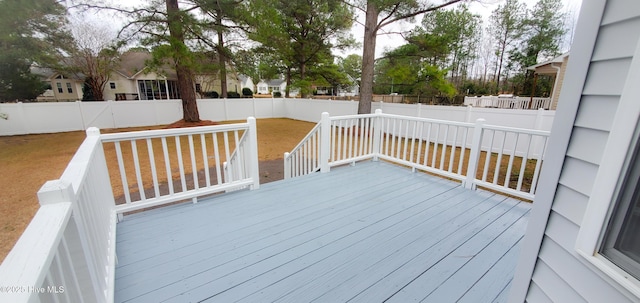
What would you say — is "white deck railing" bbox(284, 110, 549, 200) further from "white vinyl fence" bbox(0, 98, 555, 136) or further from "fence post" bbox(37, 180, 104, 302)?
"fence post" bbox(37, 180, 104, 302)

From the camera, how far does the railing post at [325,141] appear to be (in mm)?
3693

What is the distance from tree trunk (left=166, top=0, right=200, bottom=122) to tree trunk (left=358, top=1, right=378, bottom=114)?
5203 mm

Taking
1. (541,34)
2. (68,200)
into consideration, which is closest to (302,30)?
(68,200)

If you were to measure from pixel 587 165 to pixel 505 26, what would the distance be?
957 inches

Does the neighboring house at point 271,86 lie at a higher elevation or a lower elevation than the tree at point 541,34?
lower

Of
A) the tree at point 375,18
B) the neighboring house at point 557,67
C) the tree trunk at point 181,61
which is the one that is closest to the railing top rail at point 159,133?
the tree trunk at point 181,61

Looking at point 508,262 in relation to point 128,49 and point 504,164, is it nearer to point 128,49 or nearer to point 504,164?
point 504,164

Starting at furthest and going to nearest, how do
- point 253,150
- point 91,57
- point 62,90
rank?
point 62,90 → point 91,57 → point 253,150

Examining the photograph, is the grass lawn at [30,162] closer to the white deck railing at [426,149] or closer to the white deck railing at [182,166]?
the white deck railing at [182,166]

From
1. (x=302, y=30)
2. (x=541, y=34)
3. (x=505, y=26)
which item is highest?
(x=505, y=26)

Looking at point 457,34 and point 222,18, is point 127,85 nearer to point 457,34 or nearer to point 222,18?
point 222,18

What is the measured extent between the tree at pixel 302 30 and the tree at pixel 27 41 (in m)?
5.15

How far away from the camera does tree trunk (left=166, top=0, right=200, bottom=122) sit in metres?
6.71

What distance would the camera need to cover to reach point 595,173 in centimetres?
94
